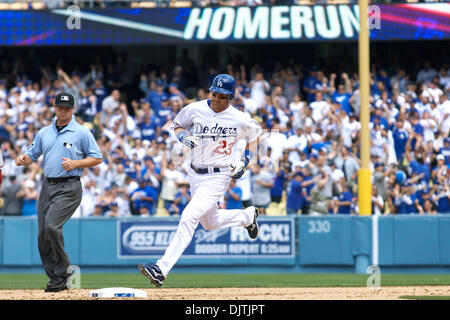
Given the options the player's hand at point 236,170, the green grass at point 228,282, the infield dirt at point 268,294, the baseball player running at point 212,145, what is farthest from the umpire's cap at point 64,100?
the green grass at point 228,282

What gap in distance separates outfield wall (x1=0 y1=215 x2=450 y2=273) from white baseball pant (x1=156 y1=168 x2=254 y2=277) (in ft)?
19.4

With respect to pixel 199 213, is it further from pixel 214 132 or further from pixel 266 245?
pixel 266 245

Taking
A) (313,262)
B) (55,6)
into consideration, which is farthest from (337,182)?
(55,6)

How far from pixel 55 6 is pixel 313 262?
10616 mm

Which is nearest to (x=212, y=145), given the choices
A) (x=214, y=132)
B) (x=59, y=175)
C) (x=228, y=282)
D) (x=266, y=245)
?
(x=214, y=132)

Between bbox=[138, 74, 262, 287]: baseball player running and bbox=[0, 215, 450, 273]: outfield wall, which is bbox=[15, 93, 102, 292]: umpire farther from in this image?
bbox=[0, 215, 450, 273]: outfield wall

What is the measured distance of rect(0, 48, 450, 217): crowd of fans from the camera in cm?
1756

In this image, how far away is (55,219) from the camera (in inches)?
389

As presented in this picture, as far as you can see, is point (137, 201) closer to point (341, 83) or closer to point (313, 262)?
point (313, 262)

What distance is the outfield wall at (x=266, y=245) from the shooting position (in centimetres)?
1574

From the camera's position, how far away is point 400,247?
15.8 metres

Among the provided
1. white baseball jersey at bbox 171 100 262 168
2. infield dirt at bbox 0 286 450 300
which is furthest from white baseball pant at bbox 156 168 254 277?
infield dirt at bbox 0 286 450 300

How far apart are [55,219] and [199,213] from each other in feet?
5.35

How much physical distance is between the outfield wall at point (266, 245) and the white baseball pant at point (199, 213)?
590 centimetres
